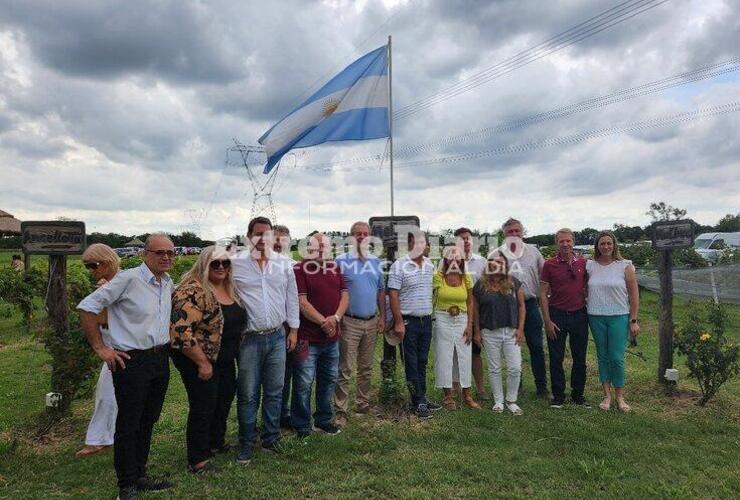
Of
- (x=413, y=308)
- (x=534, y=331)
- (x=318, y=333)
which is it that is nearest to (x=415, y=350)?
(x=413, y=308)

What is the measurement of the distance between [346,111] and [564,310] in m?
3.84

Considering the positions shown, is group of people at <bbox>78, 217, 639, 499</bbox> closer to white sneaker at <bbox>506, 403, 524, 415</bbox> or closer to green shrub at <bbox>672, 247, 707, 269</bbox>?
white sneaker at <bbox>506, 403, 524, 415</bbox>

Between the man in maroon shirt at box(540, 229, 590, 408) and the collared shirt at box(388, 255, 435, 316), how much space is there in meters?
1.40

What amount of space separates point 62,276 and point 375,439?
3502mm

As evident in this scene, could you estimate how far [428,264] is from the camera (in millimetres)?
5098

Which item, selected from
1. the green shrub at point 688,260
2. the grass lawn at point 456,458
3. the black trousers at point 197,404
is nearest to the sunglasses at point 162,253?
the black trousers at point 197,404

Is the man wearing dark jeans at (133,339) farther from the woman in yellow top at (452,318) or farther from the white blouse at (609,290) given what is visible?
the white blouse at (609,290)

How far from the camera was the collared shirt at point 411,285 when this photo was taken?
5.02m

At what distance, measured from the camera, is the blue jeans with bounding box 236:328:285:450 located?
12.8ft

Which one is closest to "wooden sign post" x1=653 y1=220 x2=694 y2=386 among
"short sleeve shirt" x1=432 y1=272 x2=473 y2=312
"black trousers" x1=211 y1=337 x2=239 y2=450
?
"short sleeve shirt" x1=432 y1=272 x2=473 y2=312

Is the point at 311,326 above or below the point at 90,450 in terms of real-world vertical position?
above

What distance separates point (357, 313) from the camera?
185 inches

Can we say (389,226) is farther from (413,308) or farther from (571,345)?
(571,345)

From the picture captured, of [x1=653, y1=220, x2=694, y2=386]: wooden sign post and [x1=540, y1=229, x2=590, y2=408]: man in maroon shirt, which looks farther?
[x1=653, y1=220, x2=694, y2=386]: wooden sign post
